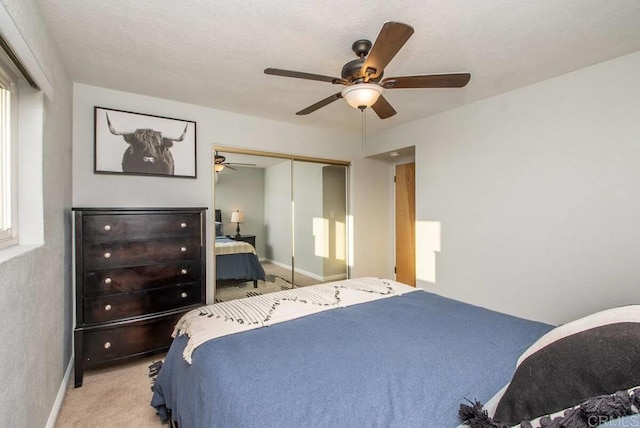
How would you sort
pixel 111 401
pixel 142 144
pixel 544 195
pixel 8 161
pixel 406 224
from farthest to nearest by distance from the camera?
pixel 406 224 → pixel 142 144 → pixel 544 195 → pixel 111 401 → pixel 8 161

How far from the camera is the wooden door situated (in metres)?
4.58

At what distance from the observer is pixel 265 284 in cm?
388

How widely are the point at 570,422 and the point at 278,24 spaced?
7.17 feet

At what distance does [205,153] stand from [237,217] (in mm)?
821

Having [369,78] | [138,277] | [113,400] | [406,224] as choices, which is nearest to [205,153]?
[138,277]

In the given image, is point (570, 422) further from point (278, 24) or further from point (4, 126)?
point (4, 126)

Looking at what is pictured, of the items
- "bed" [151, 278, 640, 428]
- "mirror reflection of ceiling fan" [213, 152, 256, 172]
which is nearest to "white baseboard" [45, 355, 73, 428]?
"bed" [151, 278, 640, 428]

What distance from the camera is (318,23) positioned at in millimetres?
1880

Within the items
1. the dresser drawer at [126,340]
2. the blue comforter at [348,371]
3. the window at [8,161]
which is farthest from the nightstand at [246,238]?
the window at [8,161]

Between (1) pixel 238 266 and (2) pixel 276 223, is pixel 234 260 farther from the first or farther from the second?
(2) pixel 276 223

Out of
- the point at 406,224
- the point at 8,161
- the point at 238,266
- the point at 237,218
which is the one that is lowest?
the point at 238,266

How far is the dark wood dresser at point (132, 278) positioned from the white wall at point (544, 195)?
2790 mm

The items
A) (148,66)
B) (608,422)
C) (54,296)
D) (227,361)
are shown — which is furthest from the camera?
(148,66)

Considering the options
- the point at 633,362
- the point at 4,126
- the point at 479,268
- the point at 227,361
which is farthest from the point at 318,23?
the point at 479,268
